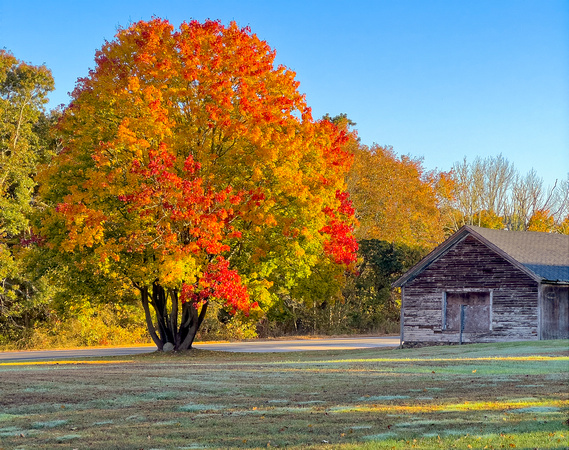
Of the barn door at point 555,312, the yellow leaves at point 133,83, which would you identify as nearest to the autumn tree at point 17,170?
the yellow leaves at point 133,83

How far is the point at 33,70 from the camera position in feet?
153

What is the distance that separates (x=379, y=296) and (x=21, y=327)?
2675 centimetres

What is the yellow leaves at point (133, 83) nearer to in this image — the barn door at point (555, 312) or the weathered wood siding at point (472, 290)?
the weathered wood siding at point (472, 290)

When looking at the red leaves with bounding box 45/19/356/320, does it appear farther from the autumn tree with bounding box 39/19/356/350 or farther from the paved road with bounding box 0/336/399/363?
the paved road with bounding box 0/336/399/363

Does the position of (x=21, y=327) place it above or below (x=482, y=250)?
below

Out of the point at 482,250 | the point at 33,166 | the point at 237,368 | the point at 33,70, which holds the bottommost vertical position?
the point at 237,368

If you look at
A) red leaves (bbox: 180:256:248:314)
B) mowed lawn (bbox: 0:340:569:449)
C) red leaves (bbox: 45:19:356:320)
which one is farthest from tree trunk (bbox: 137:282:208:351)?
mowed lawn (bbox: 0:340:569:449)

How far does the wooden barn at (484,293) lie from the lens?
37.4 m

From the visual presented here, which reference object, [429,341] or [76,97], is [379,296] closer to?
[429,341]

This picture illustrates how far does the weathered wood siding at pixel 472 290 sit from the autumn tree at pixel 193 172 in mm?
7543

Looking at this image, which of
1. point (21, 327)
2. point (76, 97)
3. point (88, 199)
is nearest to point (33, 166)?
point (21, 327)

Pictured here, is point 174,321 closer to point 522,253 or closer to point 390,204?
point 522,253

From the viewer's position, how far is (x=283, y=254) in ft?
109

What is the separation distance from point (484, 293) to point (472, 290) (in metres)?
0.64
